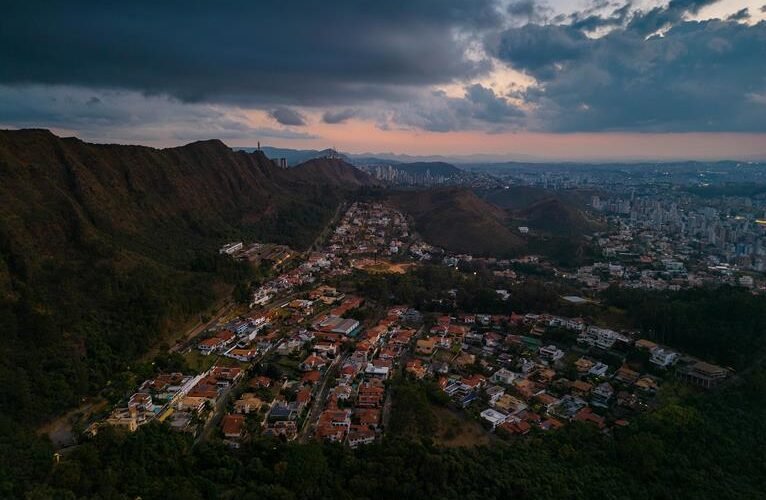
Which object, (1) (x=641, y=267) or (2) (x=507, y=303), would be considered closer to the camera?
(2) (x=507, y=303)

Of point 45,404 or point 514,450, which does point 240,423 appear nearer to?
point 45,404

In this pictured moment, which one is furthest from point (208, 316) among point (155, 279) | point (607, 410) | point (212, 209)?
point (212, 209)

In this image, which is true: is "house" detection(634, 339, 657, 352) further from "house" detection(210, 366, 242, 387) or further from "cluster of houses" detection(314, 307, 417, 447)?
"house" detection(210, 366, 242, 387)

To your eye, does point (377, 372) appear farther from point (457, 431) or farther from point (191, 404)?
point (191, 404)

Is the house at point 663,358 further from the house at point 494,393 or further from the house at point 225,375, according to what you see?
the house at point 225,375

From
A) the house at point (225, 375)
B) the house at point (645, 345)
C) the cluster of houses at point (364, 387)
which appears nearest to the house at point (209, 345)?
the house at point (225, 375)

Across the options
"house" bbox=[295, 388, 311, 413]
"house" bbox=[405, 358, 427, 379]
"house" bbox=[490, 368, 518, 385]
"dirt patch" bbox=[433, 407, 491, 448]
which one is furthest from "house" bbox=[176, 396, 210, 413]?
"house" bbox=[490, 368, 518, 385]
